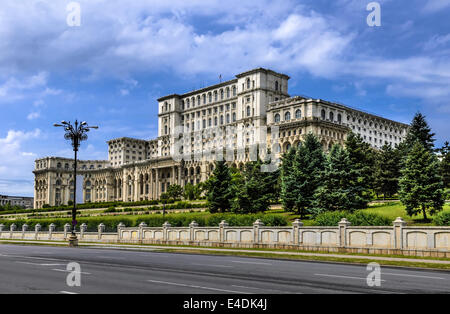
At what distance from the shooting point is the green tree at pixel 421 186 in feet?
160

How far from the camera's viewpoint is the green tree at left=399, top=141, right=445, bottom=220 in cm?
4891

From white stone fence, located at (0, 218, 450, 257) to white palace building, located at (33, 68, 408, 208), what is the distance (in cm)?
6340

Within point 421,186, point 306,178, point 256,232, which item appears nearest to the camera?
point 256,232

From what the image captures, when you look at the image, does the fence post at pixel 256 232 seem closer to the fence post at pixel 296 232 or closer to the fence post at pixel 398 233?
the fence post at pixel 296 232

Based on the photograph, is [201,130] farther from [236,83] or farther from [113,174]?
[113,174]

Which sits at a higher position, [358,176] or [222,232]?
[358,176]

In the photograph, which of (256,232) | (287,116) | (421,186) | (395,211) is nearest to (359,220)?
(256,232)

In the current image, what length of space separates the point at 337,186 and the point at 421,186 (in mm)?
10193

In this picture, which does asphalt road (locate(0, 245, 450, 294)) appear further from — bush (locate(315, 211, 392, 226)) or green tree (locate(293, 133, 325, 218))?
green tree (locate(293, 133, 325, 218))

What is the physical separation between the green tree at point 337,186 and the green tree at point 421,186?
6.26 meters

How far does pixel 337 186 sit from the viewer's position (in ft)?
186

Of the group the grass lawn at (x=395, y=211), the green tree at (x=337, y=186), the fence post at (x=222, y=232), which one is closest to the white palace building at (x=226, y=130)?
the grass lawn at (x=395, y=211)

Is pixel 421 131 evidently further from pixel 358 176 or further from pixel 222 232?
pixel 222 232
